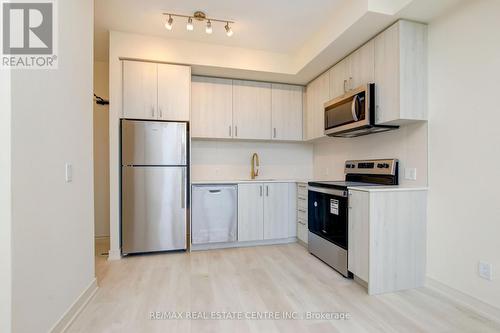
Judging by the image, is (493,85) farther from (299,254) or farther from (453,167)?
(299,254)

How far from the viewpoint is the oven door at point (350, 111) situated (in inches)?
95.9

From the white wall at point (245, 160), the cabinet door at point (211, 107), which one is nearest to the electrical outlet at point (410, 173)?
the white wall at point (245, 160)

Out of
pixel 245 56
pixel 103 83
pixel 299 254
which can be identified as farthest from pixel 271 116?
pixel 103 83

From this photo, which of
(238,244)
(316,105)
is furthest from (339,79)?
(238,244)

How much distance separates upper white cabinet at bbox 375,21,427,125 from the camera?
2.18m

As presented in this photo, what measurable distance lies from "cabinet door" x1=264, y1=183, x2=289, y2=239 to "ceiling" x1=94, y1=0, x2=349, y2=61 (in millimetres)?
1986

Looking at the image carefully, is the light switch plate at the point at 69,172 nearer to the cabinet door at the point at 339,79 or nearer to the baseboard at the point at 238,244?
the baseboard at the point at 238,244

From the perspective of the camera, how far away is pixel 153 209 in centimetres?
299

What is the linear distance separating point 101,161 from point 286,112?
2963 millimetres

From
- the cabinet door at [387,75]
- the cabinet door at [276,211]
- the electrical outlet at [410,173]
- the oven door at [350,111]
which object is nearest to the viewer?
the cabinet door at [387,75]

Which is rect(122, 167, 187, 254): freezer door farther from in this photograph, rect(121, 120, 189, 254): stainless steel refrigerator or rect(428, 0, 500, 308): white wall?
rect(428, 0, 500, 308): white wall

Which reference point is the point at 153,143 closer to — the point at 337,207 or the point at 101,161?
the point at 101,161

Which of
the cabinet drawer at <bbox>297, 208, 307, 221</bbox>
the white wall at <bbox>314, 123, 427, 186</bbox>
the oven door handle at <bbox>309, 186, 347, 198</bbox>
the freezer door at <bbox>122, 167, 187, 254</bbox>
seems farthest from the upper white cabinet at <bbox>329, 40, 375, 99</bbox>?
the freezer door at <bbox>122, 167, 187, 254</bbox>

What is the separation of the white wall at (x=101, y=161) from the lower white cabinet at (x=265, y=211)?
2.07m
